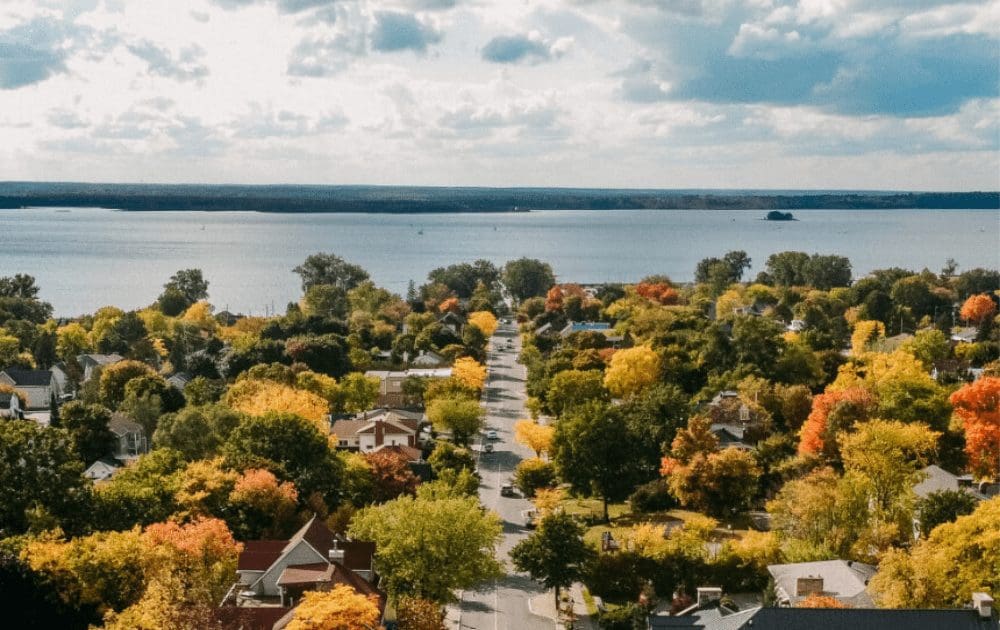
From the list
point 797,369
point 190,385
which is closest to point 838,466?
point 797,369

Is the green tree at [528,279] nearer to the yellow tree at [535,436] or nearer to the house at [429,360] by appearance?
the house at [429,360]

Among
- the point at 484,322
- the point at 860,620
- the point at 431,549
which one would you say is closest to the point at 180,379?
the point at 484,322

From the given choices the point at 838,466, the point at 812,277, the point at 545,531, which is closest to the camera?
the point at 545,531

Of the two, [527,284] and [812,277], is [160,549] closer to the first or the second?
[527,284]

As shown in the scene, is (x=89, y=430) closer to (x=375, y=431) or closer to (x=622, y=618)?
(x=375, y=431)

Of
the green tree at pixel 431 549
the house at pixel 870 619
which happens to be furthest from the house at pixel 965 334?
the house at pixel 870 619

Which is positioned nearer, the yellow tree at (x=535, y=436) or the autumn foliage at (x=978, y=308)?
the yellow tree at (x=535, y=436)

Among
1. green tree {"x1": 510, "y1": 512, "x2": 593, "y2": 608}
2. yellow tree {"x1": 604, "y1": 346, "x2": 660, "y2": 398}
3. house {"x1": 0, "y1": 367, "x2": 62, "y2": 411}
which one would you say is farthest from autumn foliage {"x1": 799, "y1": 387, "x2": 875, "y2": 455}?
house {"x1": 0, "y1": 367, "x2": 62, "y2": 411}

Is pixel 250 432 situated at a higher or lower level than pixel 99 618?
higher
